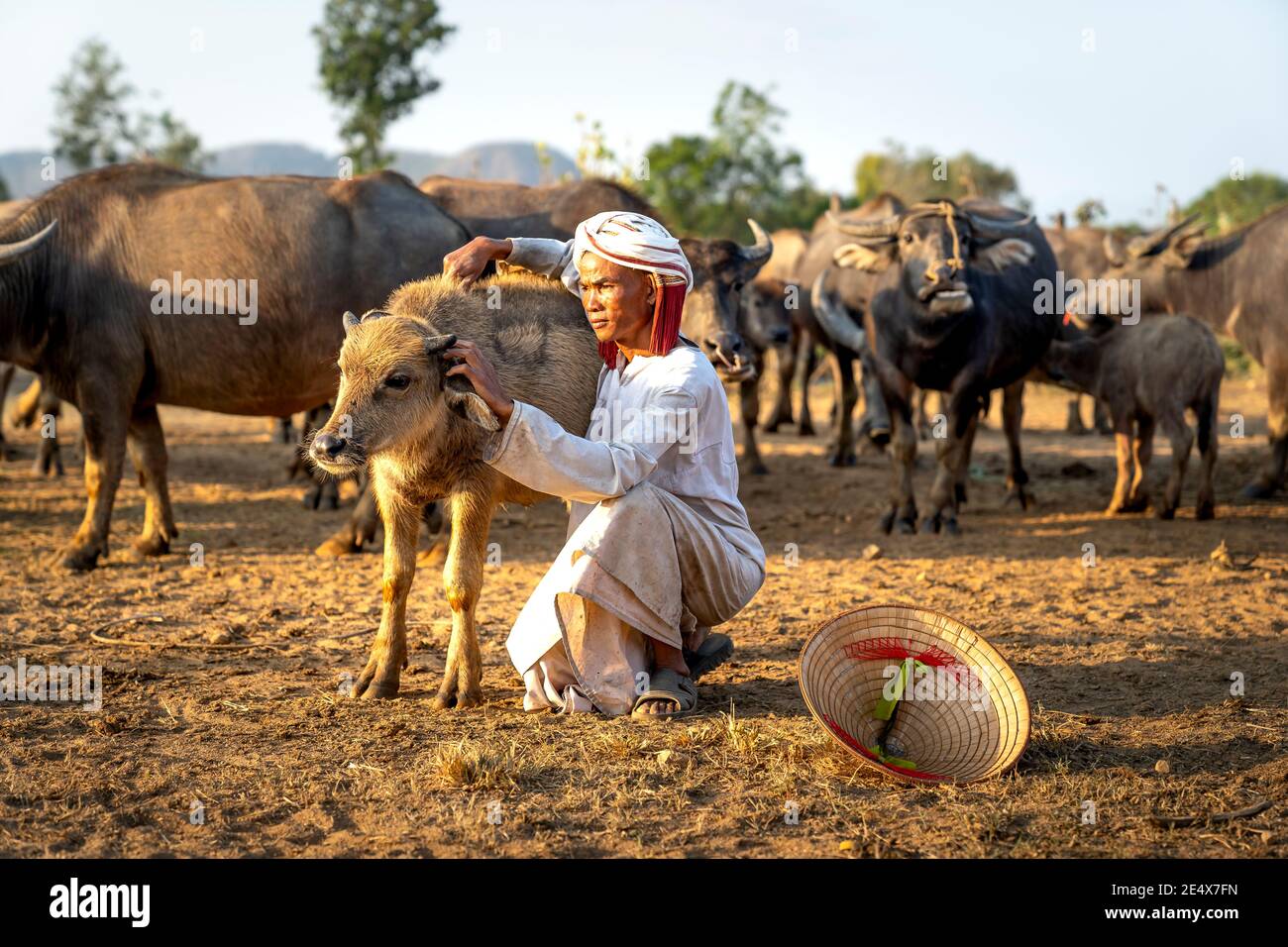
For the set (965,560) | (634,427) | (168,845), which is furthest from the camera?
(965,560)

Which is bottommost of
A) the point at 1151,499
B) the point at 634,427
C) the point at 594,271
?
the point at 1151,499

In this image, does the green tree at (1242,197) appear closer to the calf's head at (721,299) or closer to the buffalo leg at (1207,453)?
the buffalo leg at (1207,453)

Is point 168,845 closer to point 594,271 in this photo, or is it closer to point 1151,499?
point 594,271

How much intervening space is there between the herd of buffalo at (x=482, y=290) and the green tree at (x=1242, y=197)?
1906 centimetres

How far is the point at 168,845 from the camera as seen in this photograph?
→ 347cm

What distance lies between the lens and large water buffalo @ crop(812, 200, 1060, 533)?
8594 millimetres

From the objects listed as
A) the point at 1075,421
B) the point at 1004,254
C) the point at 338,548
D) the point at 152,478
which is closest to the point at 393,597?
the point at 338,548

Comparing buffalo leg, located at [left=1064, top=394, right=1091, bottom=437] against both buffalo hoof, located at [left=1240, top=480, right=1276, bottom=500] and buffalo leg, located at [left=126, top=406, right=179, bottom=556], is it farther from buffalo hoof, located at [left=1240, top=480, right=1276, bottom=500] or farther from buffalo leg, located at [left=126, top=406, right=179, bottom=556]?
buffalo leg, located at [left=126, top=406, right=179, bottom=556]

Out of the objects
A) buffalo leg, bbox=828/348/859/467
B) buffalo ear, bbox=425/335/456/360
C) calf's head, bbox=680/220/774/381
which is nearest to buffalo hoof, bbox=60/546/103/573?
calf's head, bbox=680/220/774/381

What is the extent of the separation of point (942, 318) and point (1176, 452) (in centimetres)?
210

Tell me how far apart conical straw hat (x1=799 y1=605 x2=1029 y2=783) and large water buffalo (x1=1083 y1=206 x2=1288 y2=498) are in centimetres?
669

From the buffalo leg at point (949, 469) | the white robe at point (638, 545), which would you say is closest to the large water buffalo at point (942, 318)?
the buffalo leg at point (949, 469)
